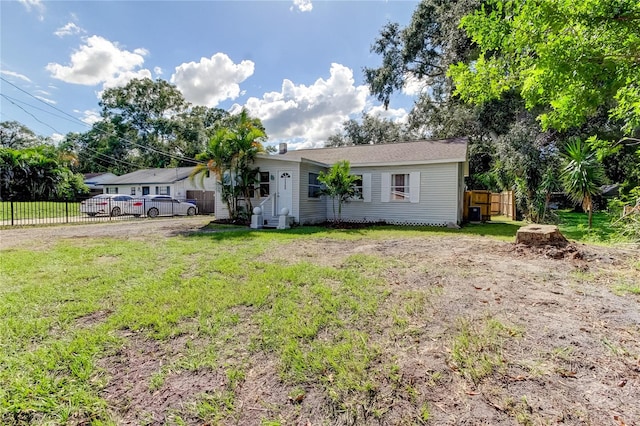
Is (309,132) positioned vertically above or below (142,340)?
above

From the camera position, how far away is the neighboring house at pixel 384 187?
463 inches

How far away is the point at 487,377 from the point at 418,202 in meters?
10.5

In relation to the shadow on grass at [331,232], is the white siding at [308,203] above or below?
above

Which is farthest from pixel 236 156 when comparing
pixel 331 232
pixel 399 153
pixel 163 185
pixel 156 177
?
pixel 156 177

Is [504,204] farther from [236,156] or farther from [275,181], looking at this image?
[236,156]

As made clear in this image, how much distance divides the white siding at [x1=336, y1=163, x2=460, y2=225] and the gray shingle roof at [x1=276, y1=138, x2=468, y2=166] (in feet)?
1.07

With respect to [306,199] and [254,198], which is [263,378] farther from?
[254,198]

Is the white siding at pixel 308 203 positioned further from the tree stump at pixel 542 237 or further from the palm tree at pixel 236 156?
the tree stump at pixel 542 237

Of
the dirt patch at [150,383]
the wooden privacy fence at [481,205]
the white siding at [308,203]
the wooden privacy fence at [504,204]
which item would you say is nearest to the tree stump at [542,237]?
the dirt patch at [150,383]

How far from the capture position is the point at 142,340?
9.21ft

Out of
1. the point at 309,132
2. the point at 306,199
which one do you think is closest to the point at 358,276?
the point at 306,199

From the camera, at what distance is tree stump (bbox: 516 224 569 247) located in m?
6.15

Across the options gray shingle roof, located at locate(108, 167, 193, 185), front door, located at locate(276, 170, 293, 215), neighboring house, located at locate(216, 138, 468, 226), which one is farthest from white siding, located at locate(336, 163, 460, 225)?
gray shingle roof, located at locate(108, 167, 193, 185)

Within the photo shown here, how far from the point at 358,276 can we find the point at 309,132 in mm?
32657
